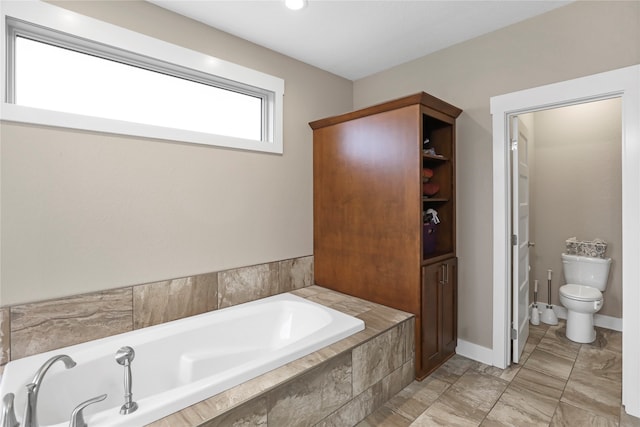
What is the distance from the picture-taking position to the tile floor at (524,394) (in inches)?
74.2

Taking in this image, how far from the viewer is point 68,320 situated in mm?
1805

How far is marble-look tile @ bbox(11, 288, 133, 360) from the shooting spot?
168 cm

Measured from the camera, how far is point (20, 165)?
65.9 inches

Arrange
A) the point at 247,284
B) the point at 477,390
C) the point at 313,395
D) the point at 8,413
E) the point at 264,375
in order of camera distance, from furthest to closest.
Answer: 1. the point at 247,284
2. the point at 477,390
3. the point at 313,395
4. the point at 264,375
5. the point at 8,413

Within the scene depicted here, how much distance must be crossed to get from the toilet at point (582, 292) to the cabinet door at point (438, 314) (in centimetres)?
116

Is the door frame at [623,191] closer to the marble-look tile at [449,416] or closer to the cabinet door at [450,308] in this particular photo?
the cabinet door at [450,308]

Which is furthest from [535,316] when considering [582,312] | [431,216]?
[431,216]

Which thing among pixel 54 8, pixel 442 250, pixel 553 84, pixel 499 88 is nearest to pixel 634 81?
pixel 553 84

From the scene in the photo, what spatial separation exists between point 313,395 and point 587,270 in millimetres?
3059

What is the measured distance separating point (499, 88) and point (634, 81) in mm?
752

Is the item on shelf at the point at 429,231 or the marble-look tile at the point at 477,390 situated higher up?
the item on shelf at the point at 429,231

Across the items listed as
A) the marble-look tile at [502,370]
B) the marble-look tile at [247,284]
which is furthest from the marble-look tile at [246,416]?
the marble-look tile at [502,370]

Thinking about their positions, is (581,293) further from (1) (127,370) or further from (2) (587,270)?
(1) (127,370)

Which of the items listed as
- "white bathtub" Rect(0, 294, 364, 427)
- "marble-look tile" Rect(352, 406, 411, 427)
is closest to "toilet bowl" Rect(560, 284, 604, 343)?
"marble-look tile" Rect(352, 406, 411, 427)
